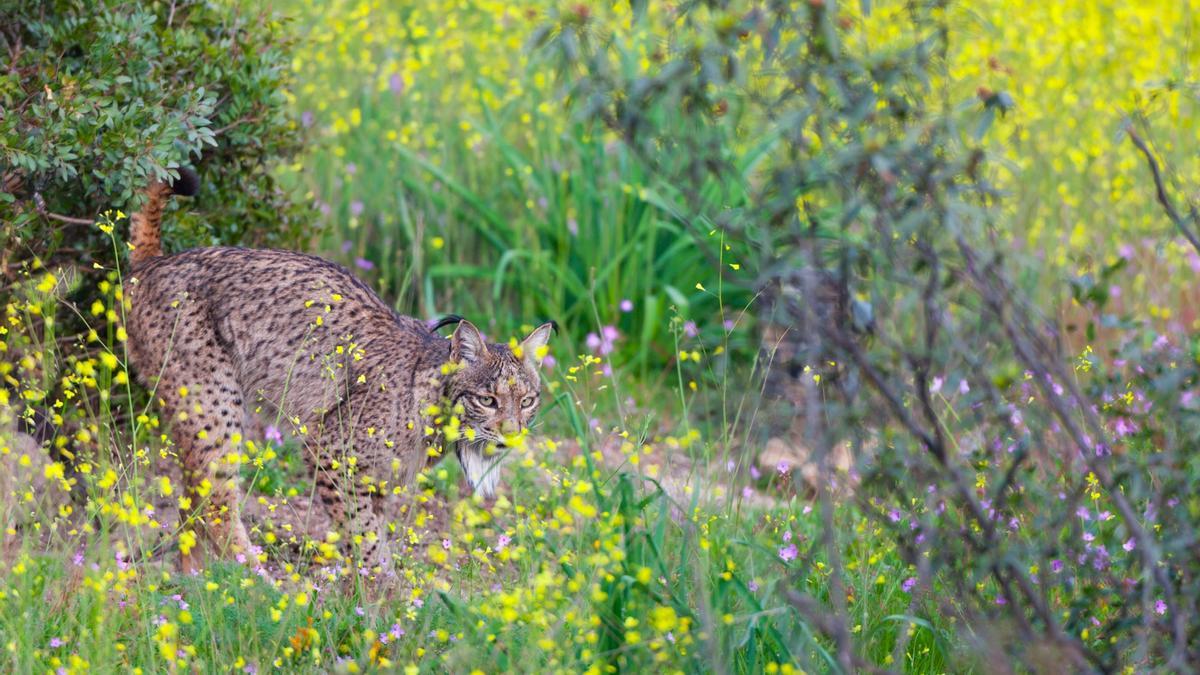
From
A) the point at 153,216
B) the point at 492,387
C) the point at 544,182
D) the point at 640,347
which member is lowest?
the point at 640,347

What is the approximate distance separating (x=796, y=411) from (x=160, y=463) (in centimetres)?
355

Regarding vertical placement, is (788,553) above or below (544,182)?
below

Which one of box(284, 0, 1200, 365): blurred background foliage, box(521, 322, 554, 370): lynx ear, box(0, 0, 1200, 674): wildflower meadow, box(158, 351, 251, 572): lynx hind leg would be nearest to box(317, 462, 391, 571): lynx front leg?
box(0, 0, 1200, 674): wildflower meadow

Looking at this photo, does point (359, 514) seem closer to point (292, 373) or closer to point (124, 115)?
point (292, 373)

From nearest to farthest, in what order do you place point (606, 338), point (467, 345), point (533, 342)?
1. point (467, 345)
2. point (533, 342)
3. point (606, 338)

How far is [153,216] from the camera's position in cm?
540

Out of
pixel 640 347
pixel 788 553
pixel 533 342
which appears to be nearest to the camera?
pixel 788 553

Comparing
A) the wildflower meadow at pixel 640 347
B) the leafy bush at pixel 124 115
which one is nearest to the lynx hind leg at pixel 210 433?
the wildflower meadow at pixel 640 347

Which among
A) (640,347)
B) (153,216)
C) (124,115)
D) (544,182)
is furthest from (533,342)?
(544,182)

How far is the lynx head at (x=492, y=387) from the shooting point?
17.6ft

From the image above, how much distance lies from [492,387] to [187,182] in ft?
4.49

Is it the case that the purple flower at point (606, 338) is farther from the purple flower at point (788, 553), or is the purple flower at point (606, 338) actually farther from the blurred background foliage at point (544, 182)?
the purple flower at point (788, 553)

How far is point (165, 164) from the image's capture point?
5121 millimetres

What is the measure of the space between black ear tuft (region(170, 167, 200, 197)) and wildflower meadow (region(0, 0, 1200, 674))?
0.17 meters
